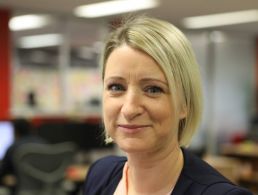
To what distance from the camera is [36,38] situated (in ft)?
27.3

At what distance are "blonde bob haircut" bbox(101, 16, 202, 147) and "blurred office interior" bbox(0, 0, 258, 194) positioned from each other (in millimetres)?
3888

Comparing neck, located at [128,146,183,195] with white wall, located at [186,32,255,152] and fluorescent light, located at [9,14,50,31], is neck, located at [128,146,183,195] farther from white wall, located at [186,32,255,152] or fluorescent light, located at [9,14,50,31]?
white wall, located at [186,32,255,152]

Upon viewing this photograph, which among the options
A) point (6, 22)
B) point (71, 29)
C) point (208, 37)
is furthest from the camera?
point (208, 37)

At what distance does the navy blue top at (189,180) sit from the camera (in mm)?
1156

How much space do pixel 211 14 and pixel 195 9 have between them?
59 centimetres

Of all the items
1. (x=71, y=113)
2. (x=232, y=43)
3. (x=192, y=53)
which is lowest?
(x=71, y=113)

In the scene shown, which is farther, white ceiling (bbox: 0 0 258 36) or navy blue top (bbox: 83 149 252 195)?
white ceiling (bbox: 0 0 258 36)

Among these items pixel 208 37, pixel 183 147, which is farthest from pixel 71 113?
pixel 183 147

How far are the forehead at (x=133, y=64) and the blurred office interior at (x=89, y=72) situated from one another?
12.9 ft

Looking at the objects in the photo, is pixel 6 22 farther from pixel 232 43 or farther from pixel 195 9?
pixel 232 43

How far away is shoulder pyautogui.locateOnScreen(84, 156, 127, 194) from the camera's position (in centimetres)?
150

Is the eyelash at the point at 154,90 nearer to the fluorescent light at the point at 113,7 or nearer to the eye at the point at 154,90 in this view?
the eye at the point at 154,90

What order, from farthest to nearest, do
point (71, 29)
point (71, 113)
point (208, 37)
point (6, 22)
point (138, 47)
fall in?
1. point (208, 37)
2. point (71, 29)
3. point (71, 113)
4. point (6, 22)
5. point (138, 47)

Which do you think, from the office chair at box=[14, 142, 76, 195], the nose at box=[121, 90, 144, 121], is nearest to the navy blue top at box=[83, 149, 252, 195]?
the nose at box=[121, 90, 144, 121]
